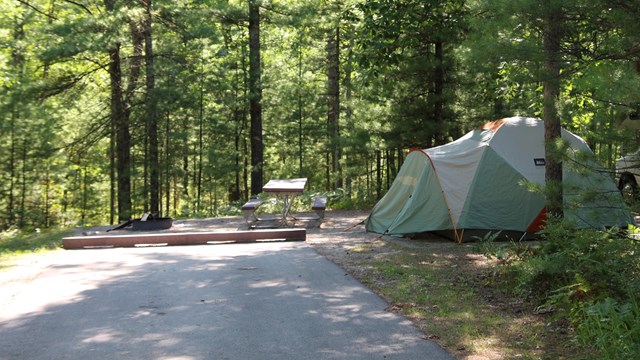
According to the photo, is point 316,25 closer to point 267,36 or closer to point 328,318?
point 267,36

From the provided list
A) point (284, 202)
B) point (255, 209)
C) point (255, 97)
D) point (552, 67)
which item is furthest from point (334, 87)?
point (552, 67)

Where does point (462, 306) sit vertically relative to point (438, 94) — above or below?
below

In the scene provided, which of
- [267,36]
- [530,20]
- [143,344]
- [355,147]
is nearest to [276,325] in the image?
[143,344]

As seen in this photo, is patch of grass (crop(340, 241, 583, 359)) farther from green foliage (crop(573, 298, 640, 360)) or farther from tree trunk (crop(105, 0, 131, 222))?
tree trunk (crop(105, 0, 131, 222))

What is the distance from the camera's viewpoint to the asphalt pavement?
177 inches

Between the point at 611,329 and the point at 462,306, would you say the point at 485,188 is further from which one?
the point at 611,329

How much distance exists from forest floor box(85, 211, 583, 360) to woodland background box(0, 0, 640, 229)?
93.9 inches

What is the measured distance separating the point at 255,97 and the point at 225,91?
3.46m

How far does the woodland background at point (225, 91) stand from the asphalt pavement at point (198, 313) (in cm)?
344

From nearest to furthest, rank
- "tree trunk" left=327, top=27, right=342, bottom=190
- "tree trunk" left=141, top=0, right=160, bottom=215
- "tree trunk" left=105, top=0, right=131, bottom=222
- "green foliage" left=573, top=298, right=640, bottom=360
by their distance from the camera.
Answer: "green foliage" left=573, top=298, right=640, bottom=360
"tree trunk" left=141, top=0, right=160, bottom=215
"tree trunk" left=105, top=0, right=131, bottom=222
"tree trunk" left=327, top=27, right=342, bottom=190

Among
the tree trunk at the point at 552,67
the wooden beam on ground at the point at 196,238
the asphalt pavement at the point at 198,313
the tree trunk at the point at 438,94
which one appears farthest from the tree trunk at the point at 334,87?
the tree trunk at the point at 552,67

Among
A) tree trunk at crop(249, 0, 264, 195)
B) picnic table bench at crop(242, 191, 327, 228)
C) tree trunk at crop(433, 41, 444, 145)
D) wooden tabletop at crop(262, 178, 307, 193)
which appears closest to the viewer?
wooden tabletop at crop(262, 178, 307, 193)

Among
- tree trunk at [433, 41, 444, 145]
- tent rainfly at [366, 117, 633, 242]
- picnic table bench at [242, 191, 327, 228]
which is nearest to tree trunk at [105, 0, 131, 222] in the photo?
picnic table bench at [242, 191, 327, 228]

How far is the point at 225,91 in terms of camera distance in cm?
2284
